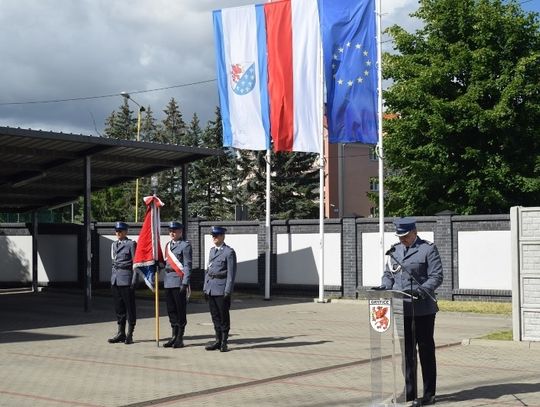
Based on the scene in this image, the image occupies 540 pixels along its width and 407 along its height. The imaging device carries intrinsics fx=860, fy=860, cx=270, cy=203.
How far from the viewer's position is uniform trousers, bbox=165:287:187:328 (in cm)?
1427

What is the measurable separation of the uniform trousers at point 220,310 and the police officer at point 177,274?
0.58 meters

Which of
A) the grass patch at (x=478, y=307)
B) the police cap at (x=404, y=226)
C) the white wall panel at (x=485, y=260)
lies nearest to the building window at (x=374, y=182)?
the white wall panel at (x=485, y=260)

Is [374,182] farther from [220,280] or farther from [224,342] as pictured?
[220,280]

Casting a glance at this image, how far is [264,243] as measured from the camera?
93.4 ft

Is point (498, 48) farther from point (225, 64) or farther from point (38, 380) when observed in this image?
point (38, 380)

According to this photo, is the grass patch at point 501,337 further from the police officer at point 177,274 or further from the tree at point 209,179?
the tree at point 209,179

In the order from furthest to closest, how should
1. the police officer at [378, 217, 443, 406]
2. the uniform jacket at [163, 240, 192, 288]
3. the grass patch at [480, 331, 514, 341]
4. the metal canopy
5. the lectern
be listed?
1. the metal canopy
2. the grass patch at [480, 331, 514, 341]
3. the uniform jacket at [163, 240, 192, 288]
4. the police officer at [378, 217, 443, 406]
5. the lectern

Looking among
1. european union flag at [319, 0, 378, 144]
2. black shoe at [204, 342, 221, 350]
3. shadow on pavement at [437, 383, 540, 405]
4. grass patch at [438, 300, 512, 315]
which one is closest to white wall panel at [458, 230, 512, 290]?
grass patch at [438, 300, 512, 315]

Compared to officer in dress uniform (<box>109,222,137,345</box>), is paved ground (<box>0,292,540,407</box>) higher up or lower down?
lower down

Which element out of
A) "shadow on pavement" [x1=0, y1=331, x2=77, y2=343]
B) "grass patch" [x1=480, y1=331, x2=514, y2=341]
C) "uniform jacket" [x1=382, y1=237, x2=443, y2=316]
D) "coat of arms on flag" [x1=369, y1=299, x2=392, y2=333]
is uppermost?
"uniform jacket" [x1=382, y1=237, x2=443, y2=316]

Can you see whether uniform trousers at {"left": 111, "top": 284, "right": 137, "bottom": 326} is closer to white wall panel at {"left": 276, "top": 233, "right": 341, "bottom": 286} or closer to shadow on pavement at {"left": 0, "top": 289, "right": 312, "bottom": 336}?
shadow on pavement at {"left": 0, "top": 289, "right": 312, "bottom": 336}

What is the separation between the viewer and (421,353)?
9.21 meters

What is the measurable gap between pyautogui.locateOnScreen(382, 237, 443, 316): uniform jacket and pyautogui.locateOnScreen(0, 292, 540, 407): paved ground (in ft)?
3.88

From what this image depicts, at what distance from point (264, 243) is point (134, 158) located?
6.05 m
